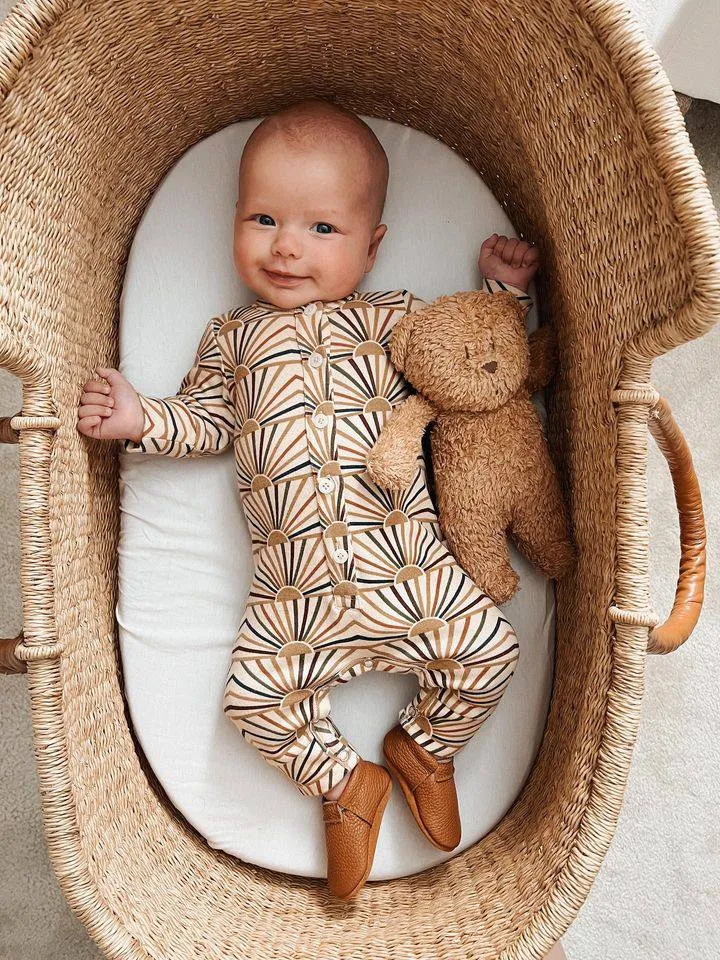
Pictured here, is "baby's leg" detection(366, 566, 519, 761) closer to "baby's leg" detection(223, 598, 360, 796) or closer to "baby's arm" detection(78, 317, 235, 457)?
"baby's leg" detection(223, 598, 360, 796)

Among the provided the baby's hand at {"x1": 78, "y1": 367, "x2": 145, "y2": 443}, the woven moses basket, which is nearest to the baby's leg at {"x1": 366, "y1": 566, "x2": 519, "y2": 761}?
the woven moses basket

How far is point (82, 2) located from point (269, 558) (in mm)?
688

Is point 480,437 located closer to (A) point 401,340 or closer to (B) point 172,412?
(A) point 401,340

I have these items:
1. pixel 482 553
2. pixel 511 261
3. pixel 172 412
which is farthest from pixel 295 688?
pixel 511 261

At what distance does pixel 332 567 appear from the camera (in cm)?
110

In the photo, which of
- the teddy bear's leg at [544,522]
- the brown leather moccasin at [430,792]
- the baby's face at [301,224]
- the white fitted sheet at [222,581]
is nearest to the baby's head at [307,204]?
the baby's face at [301,224]

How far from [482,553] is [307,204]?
19.4 inches

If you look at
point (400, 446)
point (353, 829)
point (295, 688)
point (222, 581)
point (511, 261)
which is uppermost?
point (511, 261)

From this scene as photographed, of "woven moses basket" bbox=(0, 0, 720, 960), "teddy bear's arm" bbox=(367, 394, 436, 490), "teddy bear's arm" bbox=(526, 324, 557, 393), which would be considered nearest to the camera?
"woven moses basket" bbox=(0, 0, 720, 960)

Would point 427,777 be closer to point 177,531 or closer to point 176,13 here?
point 177,531

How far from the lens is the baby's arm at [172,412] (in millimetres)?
1140

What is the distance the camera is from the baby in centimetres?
109

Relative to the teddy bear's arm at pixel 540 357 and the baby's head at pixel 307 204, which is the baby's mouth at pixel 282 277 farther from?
the teddy bear's arm at pixel 540 357

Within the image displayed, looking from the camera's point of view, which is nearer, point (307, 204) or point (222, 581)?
point (307, 204)
